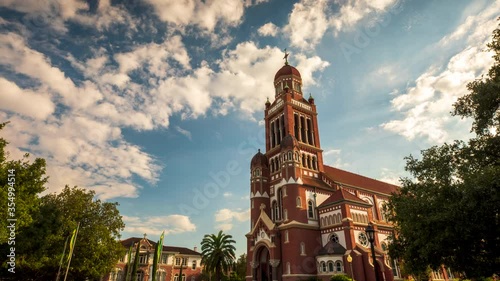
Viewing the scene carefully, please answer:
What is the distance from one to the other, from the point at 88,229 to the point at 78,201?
3.39 metres

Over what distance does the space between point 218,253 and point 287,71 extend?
108 ft

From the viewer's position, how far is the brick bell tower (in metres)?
34.0

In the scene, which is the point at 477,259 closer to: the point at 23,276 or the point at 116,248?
the point at 116,248

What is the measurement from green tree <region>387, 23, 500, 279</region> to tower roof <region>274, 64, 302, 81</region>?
3343 cm

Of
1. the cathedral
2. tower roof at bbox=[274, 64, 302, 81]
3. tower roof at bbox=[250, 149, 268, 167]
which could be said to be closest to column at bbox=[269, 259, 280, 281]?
the cathedral

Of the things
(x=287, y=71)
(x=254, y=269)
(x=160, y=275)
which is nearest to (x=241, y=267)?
(x=160, y=275)

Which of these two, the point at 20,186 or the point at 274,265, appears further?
the point at 274,265

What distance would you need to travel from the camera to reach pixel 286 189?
37562 mm

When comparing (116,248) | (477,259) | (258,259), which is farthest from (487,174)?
(116,248)

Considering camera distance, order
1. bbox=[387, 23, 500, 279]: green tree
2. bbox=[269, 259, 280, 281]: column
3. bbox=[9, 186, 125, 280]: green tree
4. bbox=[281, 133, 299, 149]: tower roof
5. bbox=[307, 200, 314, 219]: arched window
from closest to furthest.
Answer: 1. bbox=[387, 23, 500, 279]: green tree
2. bbox=[9, 186, 125, 280]: green tree
3. bbox=[269, 259, 280, 281]: column
4. bbox=[307, 200, 314, 219]: arched window
5. bbox=[281, 133, 299, 149]: tower roof

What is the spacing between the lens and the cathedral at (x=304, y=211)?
106 feet

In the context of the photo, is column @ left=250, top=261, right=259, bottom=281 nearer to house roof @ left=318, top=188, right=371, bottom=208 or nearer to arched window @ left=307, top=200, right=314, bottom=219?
arched window @ left=307, top=200, right=314, bottom=219

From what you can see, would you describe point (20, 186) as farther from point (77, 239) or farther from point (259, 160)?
point (259, 160)

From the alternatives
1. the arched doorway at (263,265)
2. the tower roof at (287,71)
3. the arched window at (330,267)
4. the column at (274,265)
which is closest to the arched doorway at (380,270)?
the arched window at (330,267)
